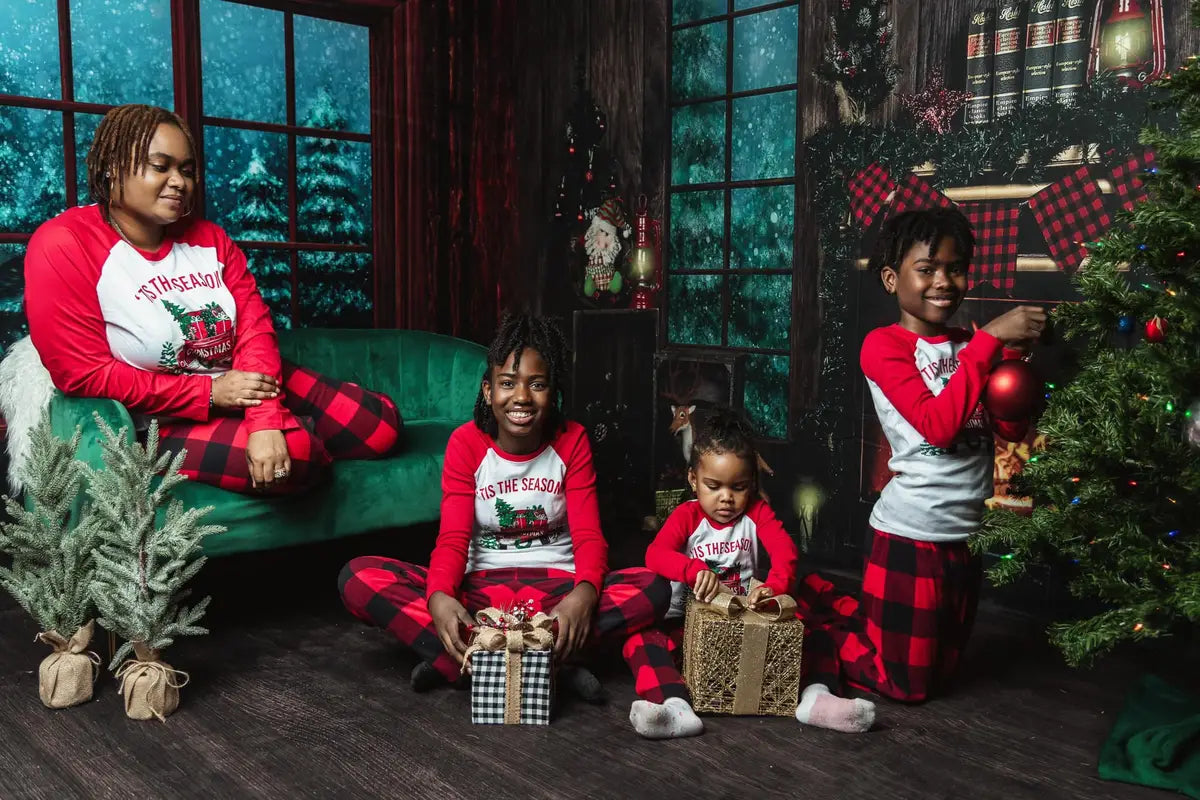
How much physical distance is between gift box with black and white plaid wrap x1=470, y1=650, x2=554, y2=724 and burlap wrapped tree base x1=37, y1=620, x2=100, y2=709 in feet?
2.73

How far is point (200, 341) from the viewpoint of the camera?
2457mm

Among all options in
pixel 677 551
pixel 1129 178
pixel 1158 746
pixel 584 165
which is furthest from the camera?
pixel 584 165

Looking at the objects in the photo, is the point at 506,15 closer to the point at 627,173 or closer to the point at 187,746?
the point at 627,173

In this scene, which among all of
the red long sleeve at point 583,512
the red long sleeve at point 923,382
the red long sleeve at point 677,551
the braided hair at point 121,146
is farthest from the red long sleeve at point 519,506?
the braided hair at point 121,146

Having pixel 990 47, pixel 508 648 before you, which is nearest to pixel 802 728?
pixel 508 648

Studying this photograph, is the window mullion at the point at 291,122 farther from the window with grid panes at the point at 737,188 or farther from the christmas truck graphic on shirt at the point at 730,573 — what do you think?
the christmas truck graphic on shirt at the point at 730,573

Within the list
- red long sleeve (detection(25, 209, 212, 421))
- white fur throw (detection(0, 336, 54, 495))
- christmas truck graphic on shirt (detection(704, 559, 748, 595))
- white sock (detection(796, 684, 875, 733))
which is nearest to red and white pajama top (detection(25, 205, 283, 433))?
red long sleeve (detection(25, 209, 212, 421))

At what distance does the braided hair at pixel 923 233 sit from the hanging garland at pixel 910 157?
0.62 meters

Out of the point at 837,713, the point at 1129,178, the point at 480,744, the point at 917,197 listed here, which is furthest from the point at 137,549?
the point at 1129,178

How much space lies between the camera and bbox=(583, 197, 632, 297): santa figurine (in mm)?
3699

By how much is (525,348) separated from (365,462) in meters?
0.81

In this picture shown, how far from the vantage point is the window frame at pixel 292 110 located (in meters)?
3.23

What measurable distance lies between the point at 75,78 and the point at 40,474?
1.72 metres

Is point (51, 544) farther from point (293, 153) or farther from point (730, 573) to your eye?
point (293, 153)
